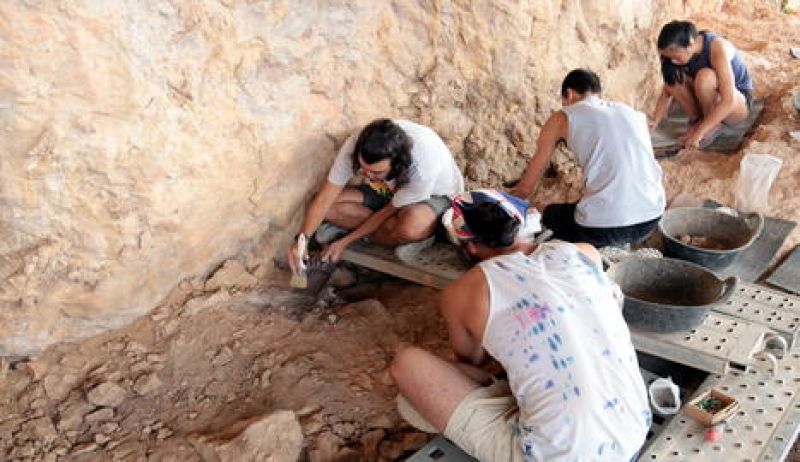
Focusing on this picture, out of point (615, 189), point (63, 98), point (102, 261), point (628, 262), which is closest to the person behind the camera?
point (63, 98)

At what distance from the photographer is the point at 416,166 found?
2941mm

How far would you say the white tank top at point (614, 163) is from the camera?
2.81 m

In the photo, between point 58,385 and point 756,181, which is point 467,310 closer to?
point 58,385

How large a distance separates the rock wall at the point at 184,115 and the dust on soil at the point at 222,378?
0.41ft

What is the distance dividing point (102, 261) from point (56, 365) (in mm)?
414

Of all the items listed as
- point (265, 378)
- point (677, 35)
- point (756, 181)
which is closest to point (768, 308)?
point (756, 181)

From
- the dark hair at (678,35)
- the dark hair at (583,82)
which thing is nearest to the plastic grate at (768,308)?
the dark hair at (583,82)

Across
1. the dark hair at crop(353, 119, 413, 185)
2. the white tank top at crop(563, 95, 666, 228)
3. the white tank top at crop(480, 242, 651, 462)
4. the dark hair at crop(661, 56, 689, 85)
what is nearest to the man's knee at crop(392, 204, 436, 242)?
the dark hair at crop(353, 119, 413, 185)

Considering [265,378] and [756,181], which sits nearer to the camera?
[265,378]

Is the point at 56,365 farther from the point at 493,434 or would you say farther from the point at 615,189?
the point at 615,189

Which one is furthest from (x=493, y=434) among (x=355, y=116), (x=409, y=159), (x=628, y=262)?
(x=355, y=116)

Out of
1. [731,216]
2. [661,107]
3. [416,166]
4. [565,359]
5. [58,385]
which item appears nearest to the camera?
[565,359]

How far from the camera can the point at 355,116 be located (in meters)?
3.12

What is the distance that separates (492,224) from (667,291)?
0.98 metres
